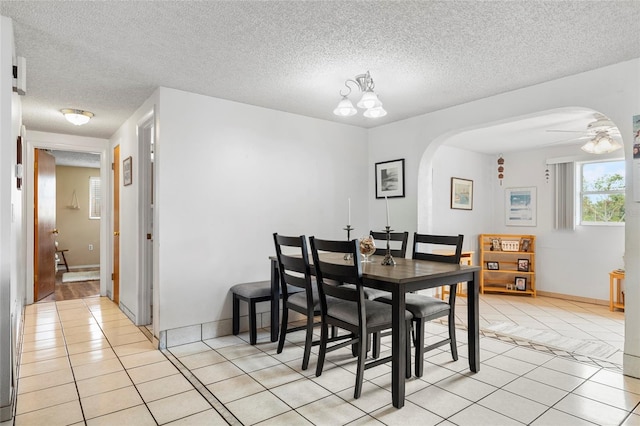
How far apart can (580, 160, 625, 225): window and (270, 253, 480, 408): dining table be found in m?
3.78

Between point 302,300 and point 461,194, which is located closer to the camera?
point 302,300

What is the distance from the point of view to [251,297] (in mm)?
3332

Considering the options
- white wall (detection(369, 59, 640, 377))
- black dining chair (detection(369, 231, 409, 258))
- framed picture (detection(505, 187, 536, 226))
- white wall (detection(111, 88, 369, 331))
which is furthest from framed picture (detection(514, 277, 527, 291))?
white wall (detection(111, 88, 369, 331))

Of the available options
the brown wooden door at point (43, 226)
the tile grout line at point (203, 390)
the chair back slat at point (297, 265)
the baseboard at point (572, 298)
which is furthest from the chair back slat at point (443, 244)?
the brown wooden door at point (43, 226)

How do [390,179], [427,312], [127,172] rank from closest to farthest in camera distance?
[427,312] < [127,172] < [390,179]

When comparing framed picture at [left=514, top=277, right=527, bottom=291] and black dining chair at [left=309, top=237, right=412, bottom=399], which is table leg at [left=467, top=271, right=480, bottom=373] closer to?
black dining chair at [left=309, top=237, right=412, bottom=399]

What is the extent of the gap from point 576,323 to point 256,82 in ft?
13.5

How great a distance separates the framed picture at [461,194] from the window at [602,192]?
4.93ft

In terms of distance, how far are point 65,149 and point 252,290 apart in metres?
3.75

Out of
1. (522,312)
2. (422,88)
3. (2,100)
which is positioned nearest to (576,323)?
(522,312)

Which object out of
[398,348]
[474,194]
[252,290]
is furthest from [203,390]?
[474,194]

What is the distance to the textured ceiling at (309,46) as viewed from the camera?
205cm

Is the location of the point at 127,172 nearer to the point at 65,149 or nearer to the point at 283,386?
the point at 65,149

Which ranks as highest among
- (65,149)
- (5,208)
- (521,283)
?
(65,149)
